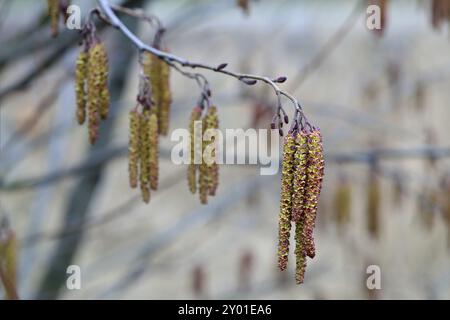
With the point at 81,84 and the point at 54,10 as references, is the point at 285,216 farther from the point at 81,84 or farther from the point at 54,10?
the point at 54,10

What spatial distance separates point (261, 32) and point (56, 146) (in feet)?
8.32

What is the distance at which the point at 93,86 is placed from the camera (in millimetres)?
1686

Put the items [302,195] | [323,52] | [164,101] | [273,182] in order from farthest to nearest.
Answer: [273,182]
[323,52]
[164,101]
[302,195]

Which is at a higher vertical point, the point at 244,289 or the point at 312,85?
the point at 312,85

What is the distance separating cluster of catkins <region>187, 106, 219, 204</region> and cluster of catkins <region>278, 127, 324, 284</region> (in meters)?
0.29

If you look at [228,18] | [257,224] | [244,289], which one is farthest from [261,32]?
[244,289]

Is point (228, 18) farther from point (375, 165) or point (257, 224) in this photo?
point (375, 165)

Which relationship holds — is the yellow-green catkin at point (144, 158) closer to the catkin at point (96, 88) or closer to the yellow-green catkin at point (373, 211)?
the catkin at point (96, 88)

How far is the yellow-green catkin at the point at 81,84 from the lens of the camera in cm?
171

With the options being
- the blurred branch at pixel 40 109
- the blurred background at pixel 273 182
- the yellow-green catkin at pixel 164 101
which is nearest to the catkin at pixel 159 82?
the yellow-green catkin at pixel 164 101

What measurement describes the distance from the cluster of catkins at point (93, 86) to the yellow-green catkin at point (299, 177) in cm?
44

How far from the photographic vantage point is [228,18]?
21.0 ft

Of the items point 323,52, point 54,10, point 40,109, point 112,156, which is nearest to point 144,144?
point 54,10

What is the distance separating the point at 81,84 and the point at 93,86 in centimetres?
5
